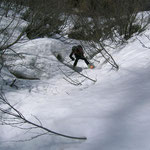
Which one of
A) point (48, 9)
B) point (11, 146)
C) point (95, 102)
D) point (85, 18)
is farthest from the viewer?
point (48, 9)

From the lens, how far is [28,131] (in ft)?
5.21

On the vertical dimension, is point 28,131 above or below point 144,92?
below

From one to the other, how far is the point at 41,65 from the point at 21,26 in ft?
10.4

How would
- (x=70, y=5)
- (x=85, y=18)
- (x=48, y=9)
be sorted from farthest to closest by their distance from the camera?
(x=70, y=5) < (x=48, y=9) < (x=85, y=18)

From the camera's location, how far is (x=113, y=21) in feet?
18.0

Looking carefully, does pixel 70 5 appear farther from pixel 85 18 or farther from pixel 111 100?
pixel 111 100

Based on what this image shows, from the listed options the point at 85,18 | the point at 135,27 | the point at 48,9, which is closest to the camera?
the point at 85,18

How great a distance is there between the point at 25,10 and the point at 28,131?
7.62 metres

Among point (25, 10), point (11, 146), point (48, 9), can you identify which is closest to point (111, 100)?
point (11, 146)

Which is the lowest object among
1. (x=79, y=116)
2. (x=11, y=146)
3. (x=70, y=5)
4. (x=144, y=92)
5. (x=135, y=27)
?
(x=11, y=146)

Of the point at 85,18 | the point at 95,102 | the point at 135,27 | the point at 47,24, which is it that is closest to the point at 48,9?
the point at 47,24

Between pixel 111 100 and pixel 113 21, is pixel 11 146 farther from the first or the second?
pixel 113 21

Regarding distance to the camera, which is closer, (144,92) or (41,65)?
(144,92)

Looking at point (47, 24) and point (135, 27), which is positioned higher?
point (135, 27)
